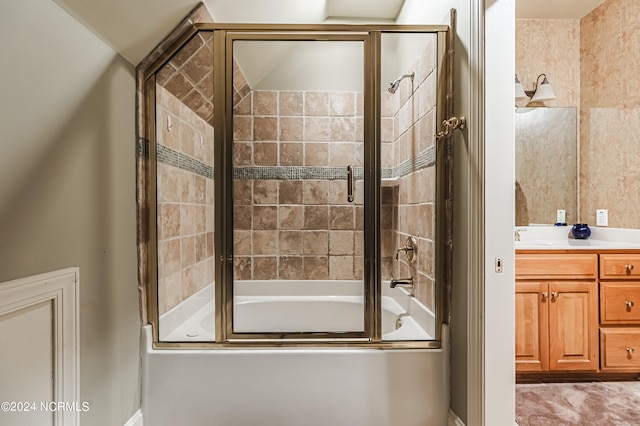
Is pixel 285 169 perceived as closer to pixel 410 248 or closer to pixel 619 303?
pixel 410 248

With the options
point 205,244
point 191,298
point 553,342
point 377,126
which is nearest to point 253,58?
point 377,126

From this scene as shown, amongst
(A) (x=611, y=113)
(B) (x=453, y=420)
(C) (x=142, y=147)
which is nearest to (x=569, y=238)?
(A) (x=611, y=113)

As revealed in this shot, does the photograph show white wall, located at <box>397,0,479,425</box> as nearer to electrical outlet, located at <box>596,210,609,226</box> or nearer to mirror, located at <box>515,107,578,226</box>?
mirror, located at <box>515,107,578,226</box>

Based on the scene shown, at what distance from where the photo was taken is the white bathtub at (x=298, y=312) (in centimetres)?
175

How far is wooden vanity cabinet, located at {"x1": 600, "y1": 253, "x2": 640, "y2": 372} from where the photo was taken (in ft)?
7.36

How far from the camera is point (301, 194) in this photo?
2578 mm

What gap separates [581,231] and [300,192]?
2113 mm

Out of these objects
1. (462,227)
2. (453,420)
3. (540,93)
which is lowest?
(453,420)

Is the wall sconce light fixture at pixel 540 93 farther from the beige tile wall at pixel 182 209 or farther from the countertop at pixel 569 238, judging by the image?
the beige tile wall at pixel 182 209

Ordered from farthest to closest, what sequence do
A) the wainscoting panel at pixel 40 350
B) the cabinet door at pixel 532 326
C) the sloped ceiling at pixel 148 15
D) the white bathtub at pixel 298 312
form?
the cabinet door at pixel 532 326 → the white bathtub at pixel 298 312 → the sloped ceiling at pixel 148 15 → the wainscoting panel at pixel 40 350

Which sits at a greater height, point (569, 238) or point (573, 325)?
point (569, 238)

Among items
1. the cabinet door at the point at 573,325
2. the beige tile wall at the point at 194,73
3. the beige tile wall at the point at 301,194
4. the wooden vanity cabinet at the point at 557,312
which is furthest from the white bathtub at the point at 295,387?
the beige tile wall at the point at 194,73

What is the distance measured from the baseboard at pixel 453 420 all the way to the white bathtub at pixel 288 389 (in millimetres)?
24

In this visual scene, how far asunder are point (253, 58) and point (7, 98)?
4.24 feet
